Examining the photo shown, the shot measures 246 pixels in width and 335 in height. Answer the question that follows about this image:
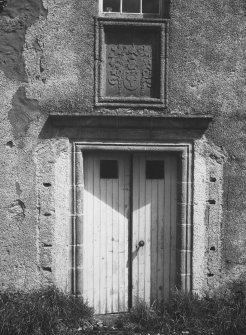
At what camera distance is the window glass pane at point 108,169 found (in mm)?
6219

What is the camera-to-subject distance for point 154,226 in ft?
20.7

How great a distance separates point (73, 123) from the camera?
5.89 metres

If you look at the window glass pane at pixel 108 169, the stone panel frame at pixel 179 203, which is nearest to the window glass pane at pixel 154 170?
the stone panel frame at pixel 179 203

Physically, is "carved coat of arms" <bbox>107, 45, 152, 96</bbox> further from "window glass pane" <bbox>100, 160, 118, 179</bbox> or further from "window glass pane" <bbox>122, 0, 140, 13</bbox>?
"window glass pane" <bbox>100, 160, 118, 179</bbox>

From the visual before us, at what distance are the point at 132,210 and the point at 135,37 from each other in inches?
95.1

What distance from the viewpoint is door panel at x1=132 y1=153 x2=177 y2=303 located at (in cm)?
627

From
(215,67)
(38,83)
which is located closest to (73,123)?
(38,83)

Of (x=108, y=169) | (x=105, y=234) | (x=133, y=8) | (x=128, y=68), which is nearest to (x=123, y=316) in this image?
(x=105, y=234)

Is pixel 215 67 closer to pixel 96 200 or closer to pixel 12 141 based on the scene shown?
pixel 96 200

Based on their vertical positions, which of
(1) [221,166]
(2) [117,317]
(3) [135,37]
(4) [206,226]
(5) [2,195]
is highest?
(3) [135,37]

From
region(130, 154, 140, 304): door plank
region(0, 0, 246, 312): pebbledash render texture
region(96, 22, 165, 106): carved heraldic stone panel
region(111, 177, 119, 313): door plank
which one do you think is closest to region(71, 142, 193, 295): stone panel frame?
region(0, 0, 246, 312): pebbledash render texture

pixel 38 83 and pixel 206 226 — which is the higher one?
pixel 38 83

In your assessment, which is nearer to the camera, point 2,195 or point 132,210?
point 2,195

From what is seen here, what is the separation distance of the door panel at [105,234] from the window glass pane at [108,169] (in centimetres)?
1
